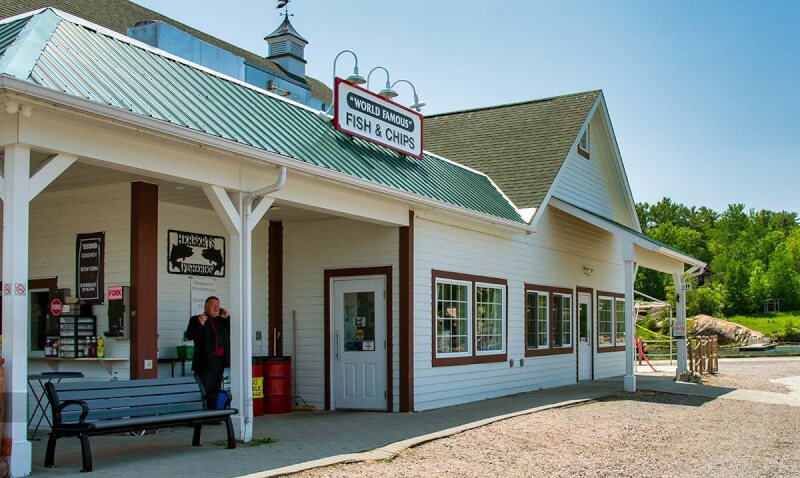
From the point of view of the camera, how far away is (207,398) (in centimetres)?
1005

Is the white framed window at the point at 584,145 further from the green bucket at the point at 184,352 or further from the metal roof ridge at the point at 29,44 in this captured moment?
the metal roof ridge at the point at 29,44

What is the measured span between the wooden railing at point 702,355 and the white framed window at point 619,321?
183cm

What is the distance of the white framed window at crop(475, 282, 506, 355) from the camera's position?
15.9m

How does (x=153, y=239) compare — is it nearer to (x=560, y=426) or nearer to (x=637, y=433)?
(x=560, y=426)

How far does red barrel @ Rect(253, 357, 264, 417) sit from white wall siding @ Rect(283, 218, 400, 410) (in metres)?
1.46

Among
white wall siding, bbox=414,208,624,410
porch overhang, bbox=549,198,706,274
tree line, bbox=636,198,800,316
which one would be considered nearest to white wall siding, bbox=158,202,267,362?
white wall siding, bbox=414,208,624,410

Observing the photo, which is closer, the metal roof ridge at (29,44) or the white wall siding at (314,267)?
the metal roof ridge at (29,44)

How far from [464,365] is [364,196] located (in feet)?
13.4

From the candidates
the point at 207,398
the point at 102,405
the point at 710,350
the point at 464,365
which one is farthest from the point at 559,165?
the point at 102,405

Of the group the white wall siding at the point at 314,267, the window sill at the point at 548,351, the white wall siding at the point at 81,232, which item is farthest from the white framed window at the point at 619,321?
the white wall siding at the point at 81,232

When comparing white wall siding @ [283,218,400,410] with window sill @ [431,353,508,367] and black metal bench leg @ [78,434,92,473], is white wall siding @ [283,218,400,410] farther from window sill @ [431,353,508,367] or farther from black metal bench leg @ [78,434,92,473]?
black metal bench leg @ [78,434,92,473]

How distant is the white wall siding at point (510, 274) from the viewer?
553 inches

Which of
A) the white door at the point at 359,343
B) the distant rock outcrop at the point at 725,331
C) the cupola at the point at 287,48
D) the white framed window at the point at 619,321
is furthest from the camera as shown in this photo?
the distant rock outcrop at the point at 725,331

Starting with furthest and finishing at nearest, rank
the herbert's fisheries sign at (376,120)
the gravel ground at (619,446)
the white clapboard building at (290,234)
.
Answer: the herbert's fisheries sign at (376,120) → the gravel ground at (619,446) → the white clapboard building at (290,234)
